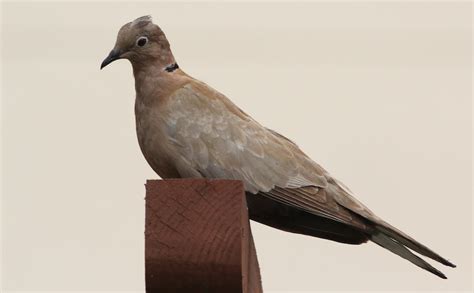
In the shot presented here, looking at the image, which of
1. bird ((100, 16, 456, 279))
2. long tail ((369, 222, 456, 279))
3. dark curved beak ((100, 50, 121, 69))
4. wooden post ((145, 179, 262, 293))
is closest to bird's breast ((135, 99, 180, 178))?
bird ((100, 16, 456, 279))

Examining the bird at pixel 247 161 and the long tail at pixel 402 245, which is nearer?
the long tail at pixel 402 245

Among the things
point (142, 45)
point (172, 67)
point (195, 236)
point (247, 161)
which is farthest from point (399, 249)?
point (195, 236)

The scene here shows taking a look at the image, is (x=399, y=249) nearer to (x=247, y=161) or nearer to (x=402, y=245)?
(x=402, y=245)

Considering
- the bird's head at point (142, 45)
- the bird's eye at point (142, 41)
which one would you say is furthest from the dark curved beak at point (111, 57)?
the bird's eye at point (142, 41)

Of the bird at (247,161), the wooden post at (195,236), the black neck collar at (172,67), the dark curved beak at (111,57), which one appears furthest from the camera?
the black neck collar at (172,67)

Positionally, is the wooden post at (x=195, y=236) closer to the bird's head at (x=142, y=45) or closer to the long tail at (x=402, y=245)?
the long tail at (x=402, y=245)

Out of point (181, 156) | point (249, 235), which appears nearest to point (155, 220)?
point (249, 235)

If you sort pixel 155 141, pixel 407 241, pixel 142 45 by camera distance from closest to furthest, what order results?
pixel 407 241 → pixel 155 141 → pixel 142 45

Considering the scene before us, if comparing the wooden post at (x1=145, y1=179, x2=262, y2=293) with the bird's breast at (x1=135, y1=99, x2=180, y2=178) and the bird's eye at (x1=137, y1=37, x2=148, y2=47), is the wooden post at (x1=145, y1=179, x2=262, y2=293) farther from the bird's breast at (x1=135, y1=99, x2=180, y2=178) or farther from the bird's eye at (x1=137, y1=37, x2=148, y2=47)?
the bird's eye at (x1=137, y1=37, x2=148, y2=47)
